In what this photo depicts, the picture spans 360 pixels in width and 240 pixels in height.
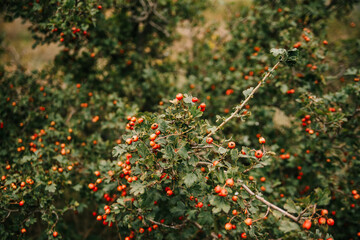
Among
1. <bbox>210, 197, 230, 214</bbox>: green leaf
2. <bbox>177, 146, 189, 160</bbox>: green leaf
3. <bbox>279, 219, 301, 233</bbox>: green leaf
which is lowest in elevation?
<bbox>279, 219, 301, 233</bbox>: green leaf

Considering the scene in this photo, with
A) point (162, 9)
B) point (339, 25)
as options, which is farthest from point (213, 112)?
point (339, 25)

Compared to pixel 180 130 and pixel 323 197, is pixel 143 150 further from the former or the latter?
pixel 323 197

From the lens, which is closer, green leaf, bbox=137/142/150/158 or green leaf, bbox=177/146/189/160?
green leaf, bbox=177/146/189/160

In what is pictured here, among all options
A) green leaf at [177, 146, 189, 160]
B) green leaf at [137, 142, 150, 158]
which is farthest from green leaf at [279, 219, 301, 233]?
green leaf at [137, 142, 150, 158]

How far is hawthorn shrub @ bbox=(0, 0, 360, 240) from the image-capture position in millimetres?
1735

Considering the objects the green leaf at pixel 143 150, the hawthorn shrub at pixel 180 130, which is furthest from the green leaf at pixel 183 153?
the green leaf at pixel 143 150

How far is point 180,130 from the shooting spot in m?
1.70

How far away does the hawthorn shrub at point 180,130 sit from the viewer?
1.74 metres

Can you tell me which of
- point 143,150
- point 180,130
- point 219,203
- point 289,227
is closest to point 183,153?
point 180,130

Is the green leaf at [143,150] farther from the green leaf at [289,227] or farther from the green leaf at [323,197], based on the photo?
the green leaf at [323,197]

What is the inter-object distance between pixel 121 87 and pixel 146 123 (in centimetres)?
189

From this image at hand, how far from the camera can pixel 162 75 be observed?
149 inches

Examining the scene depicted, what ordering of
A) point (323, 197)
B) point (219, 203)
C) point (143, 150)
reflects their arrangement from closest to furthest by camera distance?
1. point (219, 203)
2. point (143, 150)
3. point (323, 197)

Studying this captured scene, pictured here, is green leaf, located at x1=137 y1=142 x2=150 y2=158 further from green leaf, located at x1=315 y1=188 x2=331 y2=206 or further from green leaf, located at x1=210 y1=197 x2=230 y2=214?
green leaf, located at x1=315 y1=188 x2=331 y2=206
